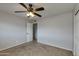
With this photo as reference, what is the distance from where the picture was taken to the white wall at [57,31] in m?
4.87

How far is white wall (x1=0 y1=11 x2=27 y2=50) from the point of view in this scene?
4678mm

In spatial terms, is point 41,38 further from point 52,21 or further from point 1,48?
point 1,48

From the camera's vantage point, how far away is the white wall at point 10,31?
4.68 metres

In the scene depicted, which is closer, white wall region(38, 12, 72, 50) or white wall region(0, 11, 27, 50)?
white wall region(0, 11, 27, 50)

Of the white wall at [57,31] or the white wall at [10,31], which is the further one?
Answer: the white wall at [57,31]

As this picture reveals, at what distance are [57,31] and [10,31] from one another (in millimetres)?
3127

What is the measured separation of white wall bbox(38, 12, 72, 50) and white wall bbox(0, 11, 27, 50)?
1807 millimetres

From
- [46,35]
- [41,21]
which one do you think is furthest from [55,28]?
[41,21]

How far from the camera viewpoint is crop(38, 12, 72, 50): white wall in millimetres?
4868

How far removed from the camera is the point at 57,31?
565 centimetres

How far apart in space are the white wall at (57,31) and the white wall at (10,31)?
1807mm

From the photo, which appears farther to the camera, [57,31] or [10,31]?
[57,31]

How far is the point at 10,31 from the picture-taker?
17.4 ft

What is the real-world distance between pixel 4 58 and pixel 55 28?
17.2 feet
